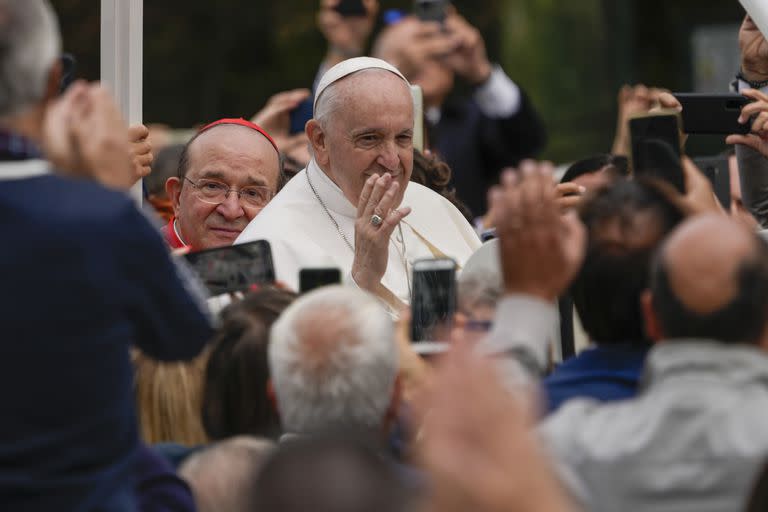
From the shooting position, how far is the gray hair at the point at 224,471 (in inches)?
127

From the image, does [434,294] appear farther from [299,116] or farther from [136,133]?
[299,116]

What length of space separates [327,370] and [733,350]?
2.60 feet

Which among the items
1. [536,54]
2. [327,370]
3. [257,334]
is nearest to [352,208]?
[257,334]

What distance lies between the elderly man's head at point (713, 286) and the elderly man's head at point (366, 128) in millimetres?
2756

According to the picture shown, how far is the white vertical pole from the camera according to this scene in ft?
18.3

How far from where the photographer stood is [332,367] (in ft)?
10.3

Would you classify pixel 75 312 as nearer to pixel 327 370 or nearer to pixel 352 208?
pixel 327 370

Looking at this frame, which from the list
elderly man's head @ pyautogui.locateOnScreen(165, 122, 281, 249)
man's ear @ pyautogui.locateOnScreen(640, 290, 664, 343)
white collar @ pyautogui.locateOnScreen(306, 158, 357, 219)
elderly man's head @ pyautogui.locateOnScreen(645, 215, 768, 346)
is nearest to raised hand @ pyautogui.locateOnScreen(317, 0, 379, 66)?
elderly man's head @ pyautogui.locateOnScreen(165, 122, 281, 249)

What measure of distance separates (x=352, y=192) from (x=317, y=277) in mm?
2050

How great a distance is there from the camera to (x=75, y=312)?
2.95 meters

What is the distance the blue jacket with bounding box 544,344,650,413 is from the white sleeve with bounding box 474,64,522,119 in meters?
6.15

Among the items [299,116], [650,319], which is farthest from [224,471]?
[299,116]

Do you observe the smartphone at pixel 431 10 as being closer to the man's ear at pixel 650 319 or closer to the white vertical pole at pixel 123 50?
the white vertical pole at pixel 123 50

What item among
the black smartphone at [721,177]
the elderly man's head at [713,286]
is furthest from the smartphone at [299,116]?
the elderly man's head at [713,286]
